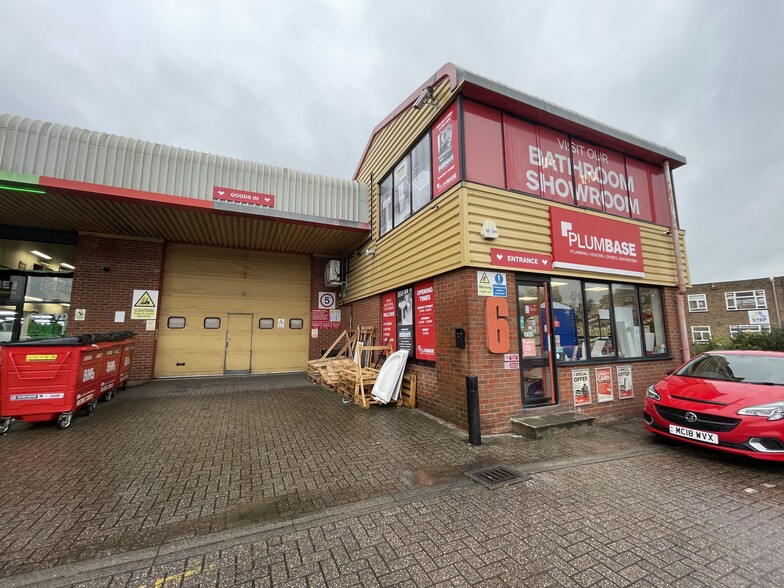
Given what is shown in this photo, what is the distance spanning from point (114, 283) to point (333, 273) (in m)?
6.37

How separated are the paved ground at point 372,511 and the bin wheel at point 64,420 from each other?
0.13m

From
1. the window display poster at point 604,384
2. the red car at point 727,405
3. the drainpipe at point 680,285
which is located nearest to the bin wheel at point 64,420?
the red car at point 727,405

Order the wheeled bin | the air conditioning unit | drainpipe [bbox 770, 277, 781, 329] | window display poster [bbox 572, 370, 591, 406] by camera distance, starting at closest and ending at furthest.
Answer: the wheeled bin, window display poster [bbox 572, 370, 591, 406], the air conditioning unit, drainpipe [bbox 770, 277, 781, 329]

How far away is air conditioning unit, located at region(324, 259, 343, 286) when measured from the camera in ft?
36.8

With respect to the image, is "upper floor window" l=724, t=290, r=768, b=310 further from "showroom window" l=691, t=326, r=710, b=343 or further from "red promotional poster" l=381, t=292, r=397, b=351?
"red promotional poster" l=381, t=292, r=397, b=351

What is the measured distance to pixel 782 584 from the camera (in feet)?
6.67

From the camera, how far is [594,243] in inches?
251

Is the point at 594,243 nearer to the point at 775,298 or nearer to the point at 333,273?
the point at 333,273

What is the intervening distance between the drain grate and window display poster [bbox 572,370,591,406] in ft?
9.70

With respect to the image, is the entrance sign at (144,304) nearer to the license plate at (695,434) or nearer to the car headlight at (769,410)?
the license plate at (695,434)

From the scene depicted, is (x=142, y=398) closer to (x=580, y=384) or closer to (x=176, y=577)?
(x=176, y=577)

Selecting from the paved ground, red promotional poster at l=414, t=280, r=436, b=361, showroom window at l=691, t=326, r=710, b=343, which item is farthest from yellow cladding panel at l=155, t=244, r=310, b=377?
showroom window at l=691, t=326, r=710, b=343

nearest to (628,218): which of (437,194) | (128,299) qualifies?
(437,194)

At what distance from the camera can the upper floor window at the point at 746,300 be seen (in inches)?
984
